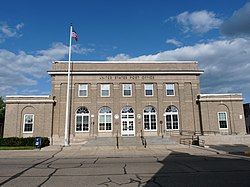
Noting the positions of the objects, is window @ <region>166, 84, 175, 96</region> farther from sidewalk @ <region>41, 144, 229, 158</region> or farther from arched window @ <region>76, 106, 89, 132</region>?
sidewalk @ <region>41, 144, 229, 158</region>

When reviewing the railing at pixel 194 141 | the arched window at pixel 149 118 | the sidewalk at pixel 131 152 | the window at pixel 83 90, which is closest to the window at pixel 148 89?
the arched window at pixel 149 118

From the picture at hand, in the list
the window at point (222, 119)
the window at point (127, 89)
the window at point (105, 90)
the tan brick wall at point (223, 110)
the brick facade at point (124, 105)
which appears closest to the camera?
the brick facade at point (124, 105)

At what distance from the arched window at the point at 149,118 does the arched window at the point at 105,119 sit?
482 centimetres

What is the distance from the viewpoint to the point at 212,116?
30562mm

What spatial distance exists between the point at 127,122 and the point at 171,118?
6148 mm

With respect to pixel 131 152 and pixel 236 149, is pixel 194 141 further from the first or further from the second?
pixel 131 152

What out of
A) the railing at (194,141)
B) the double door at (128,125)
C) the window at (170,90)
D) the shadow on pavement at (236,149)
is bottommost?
the shadow on pavement at (236,149)

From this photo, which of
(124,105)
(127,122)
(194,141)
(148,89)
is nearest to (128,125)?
(127,122)

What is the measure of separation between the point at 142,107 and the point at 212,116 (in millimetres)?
9541

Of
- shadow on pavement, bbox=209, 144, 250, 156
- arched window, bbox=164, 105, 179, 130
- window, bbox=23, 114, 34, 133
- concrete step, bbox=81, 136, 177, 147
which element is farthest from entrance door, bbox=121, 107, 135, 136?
shadow on pavement, bbox=209, 144, 250, 156

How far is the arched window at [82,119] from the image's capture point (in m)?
30.4

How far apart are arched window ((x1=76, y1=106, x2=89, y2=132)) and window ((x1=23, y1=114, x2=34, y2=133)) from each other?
5889mm

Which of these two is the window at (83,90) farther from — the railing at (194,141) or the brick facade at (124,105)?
the railing at (194,141)

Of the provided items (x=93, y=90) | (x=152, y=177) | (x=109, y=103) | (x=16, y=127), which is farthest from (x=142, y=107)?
(x=152, y=177)
